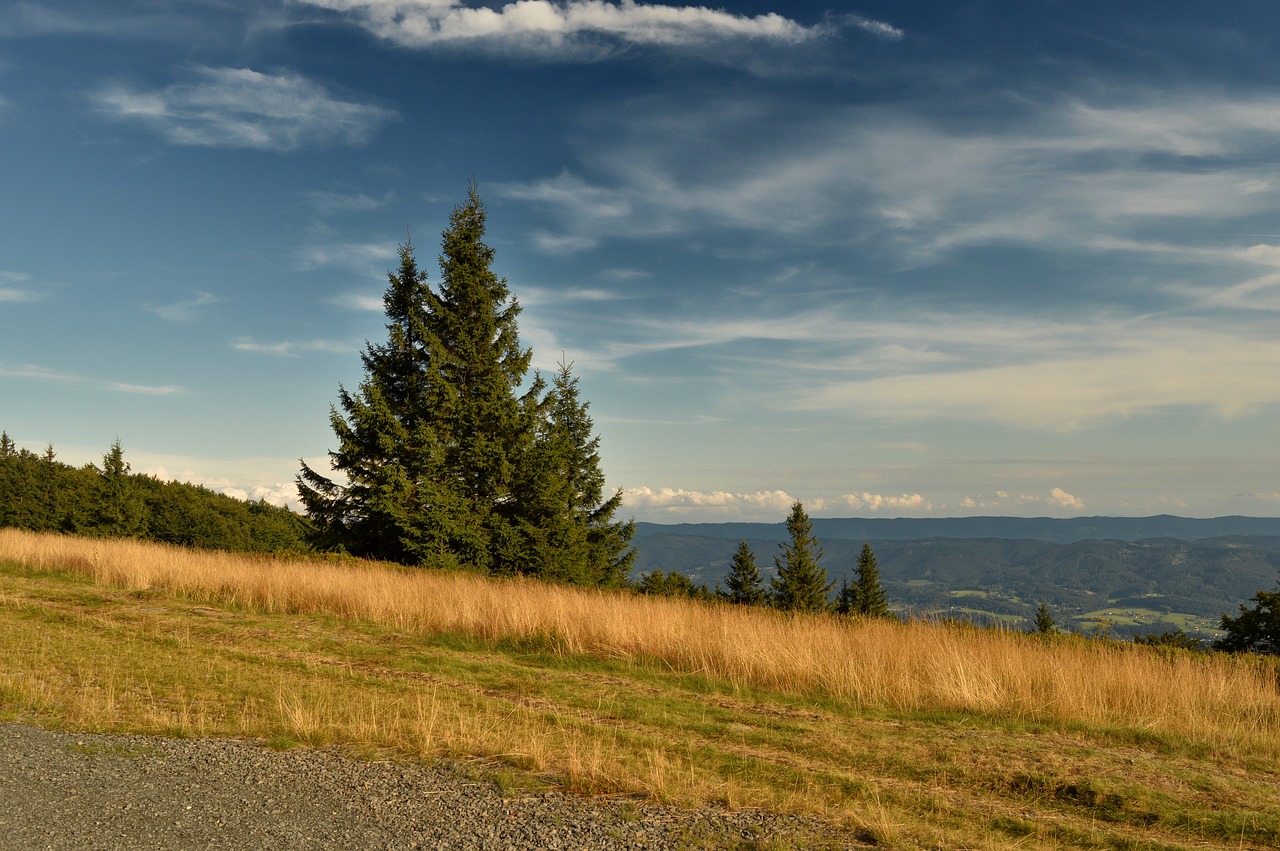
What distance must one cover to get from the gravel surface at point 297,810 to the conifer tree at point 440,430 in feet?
60.9

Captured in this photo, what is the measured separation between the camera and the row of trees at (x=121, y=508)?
5331cm

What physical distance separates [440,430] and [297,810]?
22.3m

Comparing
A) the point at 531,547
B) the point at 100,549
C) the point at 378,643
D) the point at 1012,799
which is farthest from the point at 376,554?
the point at 1012,799

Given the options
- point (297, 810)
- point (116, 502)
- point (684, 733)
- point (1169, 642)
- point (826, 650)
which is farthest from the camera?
point (116, 502)

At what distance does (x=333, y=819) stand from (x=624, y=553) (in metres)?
31.1

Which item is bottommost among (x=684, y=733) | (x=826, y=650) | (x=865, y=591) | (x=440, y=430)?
(x=865, y=591)

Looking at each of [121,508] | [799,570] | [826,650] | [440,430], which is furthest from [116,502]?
[826,650]

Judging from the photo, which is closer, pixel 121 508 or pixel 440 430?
pixel 440 430

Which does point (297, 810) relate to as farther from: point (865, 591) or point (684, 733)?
point (865, 591)

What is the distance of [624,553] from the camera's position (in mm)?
35781

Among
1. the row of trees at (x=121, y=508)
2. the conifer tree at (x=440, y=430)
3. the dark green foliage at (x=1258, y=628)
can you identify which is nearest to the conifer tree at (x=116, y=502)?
the row of trees at (x=121, y=508)

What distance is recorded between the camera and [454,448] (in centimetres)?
2684

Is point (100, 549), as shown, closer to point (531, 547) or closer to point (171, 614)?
point (171, 614)

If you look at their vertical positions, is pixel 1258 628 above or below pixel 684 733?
below
